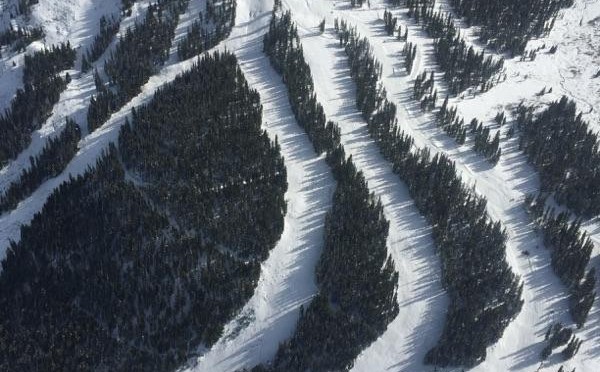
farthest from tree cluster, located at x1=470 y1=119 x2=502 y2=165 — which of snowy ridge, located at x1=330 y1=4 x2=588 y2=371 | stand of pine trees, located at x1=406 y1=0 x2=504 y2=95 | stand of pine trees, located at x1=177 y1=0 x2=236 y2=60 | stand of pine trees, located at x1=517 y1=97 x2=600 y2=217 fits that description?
stand of pine trees, located at x1=177 y1=0 x2=236 y2=60

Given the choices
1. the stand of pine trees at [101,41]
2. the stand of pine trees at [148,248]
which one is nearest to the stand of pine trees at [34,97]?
the stand of pine trees at [101,41]

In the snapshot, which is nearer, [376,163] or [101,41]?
[376,163]

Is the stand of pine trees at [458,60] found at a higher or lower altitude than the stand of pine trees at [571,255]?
higher

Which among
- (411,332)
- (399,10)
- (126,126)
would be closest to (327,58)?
(399,10)

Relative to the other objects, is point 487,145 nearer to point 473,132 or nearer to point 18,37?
point 473,132

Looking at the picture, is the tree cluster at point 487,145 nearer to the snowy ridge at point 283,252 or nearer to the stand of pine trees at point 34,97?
the snowy ridge at point 283,252

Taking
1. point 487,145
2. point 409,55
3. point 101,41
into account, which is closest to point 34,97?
point 101,41
